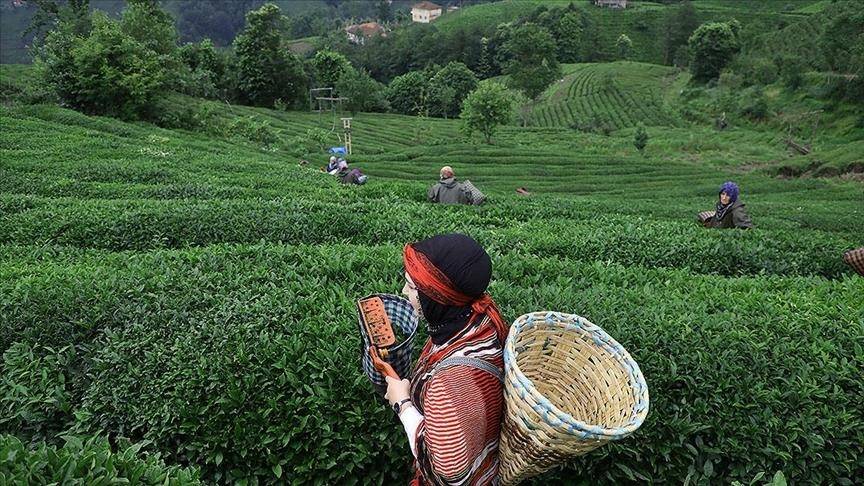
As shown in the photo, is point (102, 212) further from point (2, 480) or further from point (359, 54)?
point (359, 54)

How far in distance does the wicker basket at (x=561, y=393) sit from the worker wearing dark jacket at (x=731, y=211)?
7.32 metres

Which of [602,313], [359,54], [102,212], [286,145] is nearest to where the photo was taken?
[602,313]

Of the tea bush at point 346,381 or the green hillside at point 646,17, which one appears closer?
the tea bush at point 346,381

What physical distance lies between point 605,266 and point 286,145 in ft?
89.2

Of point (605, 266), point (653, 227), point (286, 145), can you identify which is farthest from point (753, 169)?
point (605, 266)

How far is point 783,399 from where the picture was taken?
11.3 ft

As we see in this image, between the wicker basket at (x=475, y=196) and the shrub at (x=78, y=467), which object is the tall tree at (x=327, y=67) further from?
the shrub at (x=78, y=467)

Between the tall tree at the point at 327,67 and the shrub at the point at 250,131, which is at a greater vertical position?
the tall tree at the point at 327,67

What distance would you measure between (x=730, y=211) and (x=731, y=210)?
2cm

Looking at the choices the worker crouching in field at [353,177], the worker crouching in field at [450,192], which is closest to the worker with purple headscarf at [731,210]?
the worker crouching in field at [450,192]

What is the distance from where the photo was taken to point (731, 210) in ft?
28.6

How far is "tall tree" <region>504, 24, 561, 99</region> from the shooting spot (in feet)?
Result: 189

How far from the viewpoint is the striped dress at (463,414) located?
2.09 m

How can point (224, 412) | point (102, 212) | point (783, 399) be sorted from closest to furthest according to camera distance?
1. point (224, 412)
2. point (783, 399)
3. point (102, 212)
